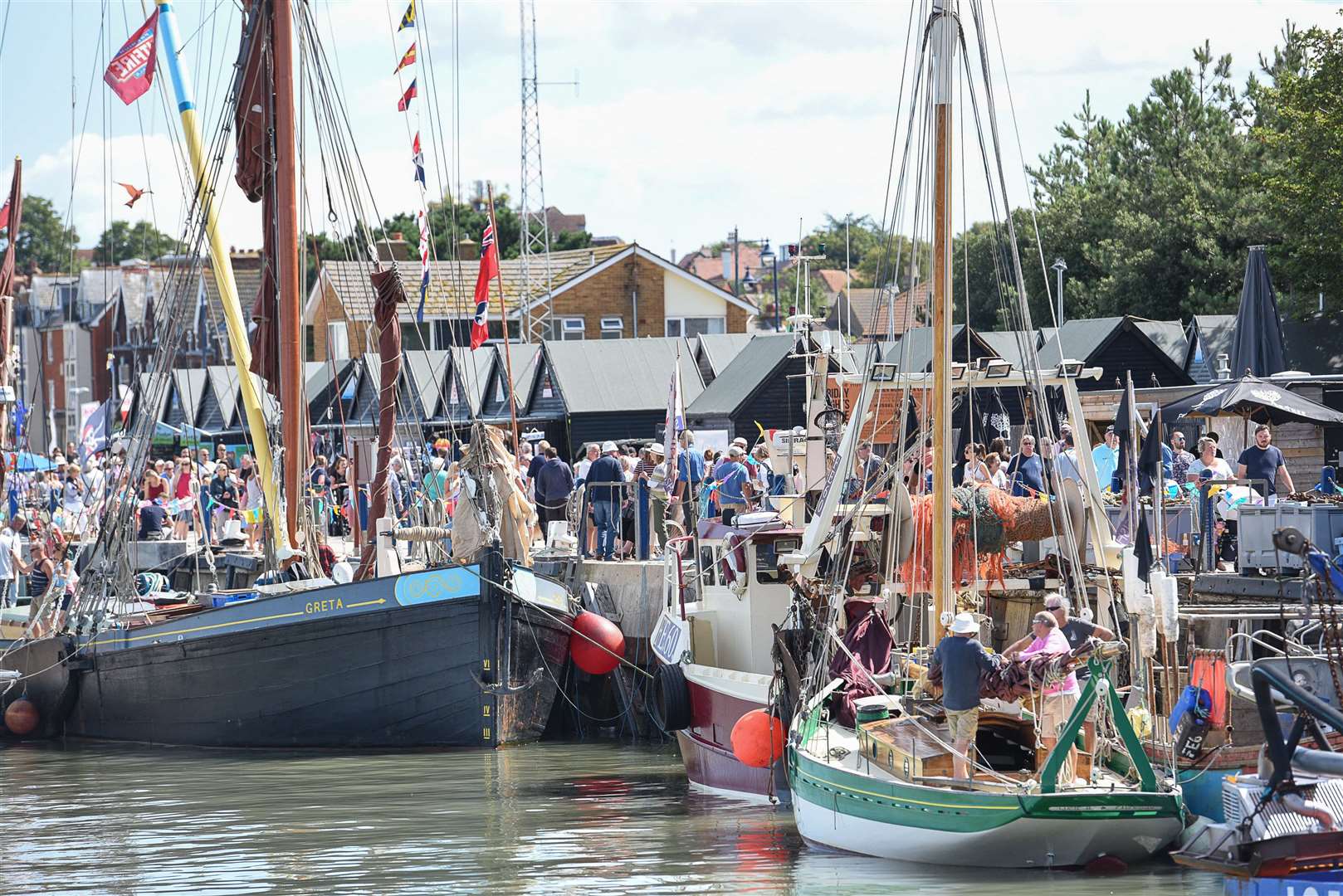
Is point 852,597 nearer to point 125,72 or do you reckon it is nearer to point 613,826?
point 613,826

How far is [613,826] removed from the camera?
16984 mm

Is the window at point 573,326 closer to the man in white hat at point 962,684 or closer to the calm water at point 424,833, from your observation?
the calm water at point 424,833

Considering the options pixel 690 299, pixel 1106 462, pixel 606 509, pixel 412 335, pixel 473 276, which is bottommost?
pixel 606 509

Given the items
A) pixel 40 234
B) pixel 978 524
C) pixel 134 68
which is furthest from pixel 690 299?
pixel 40 234

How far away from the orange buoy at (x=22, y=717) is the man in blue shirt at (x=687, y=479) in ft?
30.7

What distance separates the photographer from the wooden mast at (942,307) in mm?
15625

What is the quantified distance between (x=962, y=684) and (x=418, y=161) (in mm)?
13328

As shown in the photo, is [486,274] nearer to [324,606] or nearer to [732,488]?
[732,488]

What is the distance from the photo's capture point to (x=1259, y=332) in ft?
96.4

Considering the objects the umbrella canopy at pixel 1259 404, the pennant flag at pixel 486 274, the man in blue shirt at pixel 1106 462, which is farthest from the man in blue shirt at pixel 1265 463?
the pennant flag at pixel 486 274

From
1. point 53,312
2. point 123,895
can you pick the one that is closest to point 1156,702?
point 123,895

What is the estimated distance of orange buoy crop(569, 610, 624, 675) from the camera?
75.7ft

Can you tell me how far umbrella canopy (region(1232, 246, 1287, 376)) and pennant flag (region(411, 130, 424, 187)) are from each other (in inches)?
517

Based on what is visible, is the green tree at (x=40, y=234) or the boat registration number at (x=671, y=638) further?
the green tree at (x=40, y=234)
